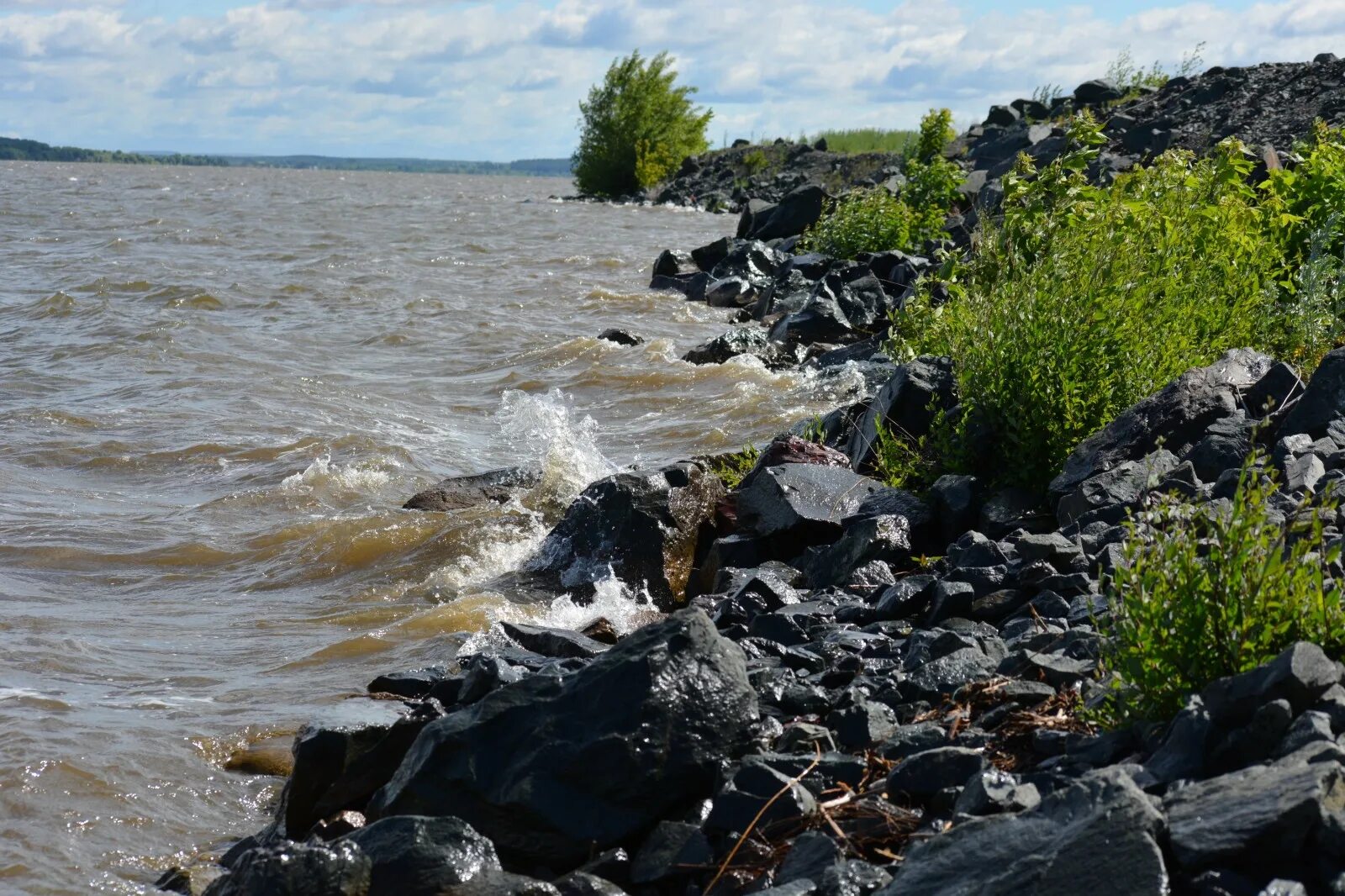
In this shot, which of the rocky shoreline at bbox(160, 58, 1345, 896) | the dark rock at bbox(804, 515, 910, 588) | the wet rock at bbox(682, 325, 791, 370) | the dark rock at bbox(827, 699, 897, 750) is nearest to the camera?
the rocky shoreline at bbox(160, 58, 1345, 896)

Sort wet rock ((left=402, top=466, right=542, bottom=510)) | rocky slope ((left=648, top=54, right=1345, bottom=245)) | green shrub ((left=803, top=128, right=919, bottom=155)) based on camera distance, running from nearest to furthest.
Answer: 1. wet rock ((left=402, top=466, right=542, bottom=510))
2. rocky slope ((left=648, top=54, right=1345, bottom=245))
3. green shrub ((left=803, top=128, right=919, bottom=155))

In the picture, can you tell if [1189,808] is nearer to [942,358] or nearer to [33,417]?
[942,358]

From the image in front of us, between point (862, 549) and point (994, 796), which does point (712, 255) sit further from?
point (994, 796)

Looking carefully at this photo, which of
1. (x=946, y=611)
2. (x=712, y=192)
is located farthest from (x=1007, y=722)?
(x=712, y=192)

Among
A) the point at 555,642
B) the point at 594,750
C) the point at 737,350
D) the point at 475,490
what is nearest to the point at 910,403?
the point at 555,642

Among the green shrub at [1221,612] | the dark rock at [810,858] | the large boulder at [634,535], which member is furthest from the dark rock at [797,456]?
the dark rock at [810,858]

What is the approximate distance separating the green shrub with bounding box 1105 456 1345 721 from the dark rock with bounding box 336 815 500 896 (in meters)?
1.82

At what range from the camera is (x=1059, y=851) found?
2766mm

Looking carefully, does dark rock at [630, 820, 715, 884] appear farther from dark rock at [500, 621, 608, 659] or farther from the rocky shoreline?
dark rock at [500, 621, 608, 659]

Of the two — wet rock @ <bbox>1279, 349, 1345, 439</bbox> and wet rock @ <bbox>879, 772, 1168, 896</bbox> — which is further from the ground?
wet rock @ <bbox>1279, 349, 1345, 439</bbox>

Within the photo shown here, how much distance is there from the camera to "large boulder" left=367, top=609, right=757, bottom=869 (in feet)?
12.8

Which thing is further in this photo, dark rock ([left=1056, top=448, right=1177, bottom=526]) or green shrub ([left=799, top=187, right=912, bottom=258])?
green shrub ([left=799, top=187, right=912, bottom=258])

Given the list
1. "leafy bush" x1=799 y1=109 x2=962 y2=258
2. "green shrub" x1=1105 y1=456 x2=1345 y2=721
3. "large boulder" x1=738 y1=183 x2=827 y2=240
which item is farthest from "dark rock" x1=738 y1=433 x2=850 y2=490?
"large boulder" x1=738 y1=183 x2=827 y2=240

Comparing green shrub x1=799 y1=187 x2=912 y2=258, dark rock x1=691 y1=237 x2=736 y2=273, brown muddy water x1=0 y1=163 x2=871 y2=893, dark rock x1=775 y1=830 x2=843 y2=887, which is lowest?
brown muddy water x1=0 y1=163 x2=871 y2=893
